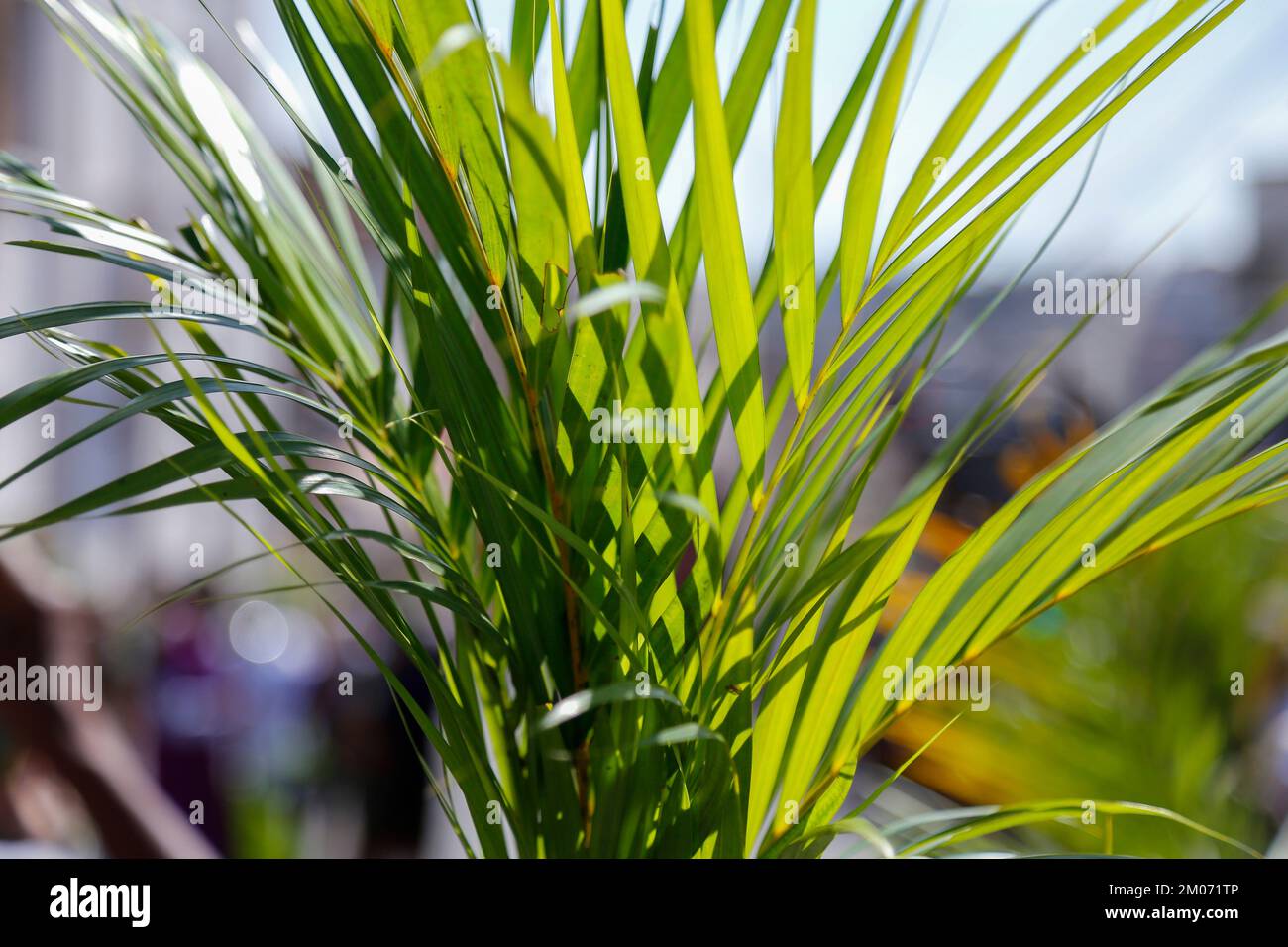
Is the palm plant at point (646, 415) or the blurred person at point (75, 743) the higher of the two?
the palm plant at point (646, 415)

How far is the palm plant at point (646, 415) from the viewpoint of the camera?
0.26 meters

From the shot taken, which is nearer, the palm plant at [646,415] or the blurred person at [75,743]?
the palm plant at [646,415]

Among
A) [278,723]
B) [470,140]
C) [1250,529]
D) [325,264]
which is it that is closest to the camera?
[470,140]

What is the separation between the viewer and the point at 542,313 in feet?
0.92

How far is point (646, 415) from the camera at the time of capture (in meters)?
0.28

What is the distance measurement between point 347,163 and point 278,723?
1.98m

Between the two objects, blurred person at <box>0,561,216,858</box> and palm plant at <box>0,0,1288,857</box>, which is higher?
palm plant at <box>0,0,1288,857</box>

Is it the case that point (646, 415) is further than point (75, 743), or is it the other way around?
point (75, 743)

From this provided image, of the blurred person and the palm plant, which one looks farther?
the blurred person

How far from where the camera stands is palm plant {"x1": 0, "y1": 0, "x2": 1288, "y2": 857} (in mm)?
262

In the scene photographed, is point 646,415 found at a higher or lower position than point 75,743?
higher
